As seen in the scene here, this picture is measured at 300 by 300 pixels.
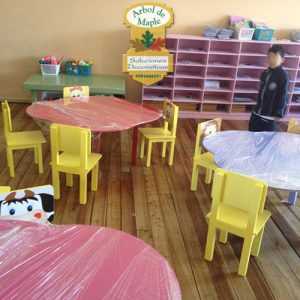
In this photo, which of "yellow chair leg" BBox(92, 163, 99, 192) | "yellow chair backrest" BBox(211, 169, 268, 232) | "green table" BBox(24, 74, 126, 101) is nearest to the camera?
"yellow chair backrest" BBox(211, 169, 268, 232)

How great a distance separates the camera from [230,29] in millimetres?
5281

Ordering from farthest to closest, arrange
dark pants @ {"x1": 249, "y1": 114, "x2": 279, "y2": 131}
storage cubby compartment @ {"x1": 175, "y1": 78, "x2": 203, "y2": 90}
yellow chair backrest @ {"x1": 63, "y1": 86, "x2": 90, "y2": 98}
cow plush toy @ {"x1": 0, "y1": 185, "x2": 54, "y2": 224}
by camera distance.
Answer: storage cubby compartment @ {"x1": 175, "y1": 78, "x2": 203, "y2": 90} → yellow chair backrest @ {"x1": 63, "y1": 86, "x2": 90, "y2": 98} → dark pants @ {"x1": 249, "y1": 114, "x2": 279, "y2": 131} → cow plush toy @ {"x1": 0, "y1": 185, "x2": 54, "y2": 224}

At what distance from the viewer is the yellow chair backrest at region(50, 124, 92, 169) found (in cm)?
284

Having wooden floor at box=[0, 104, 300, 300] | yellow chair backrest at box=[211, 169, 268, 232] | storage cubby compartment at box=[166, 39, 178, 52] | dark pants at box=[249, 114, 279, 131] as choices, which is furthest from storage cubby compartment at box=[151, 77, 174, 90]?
yellow chair backrest at box=[211, 169, 268, 232]

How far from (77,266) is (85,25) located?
14.9 feet

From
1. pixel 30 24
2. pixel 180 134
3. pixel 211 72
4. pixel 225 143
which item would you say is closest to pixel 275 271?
pixel 225 143

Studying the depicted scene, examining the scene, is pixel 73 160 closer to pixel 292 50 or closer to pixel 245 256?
pixel 245 256

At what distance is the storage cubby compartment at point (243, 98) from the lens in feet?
18.2

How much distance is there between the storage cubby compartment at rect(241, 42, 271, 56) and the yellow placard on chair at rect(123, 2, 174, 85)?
3.73ft

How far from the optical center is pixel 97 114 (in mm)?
3422

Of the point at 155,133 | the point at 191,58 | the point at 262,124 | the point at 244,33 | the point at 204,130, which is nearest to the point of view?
the point at 204,130

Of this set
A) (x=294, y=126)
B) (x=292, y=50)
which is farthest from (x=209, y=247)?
(x=292, y=50)

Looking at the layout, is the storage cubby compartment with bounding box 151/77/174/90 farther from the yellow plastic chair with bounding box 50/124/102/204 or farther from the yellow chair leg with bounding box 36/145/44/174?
the yellow plastic chair with bounding box 50/124/102/204

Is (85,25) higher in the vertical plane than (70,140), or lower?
higher
